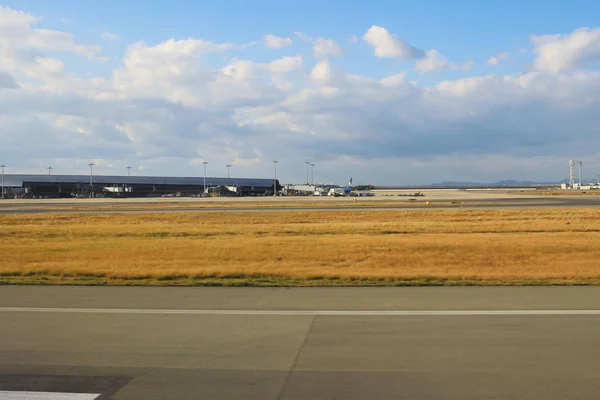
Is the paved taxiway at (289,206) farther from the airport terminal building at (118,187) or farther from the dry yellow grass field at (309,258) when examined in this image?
the airport terminal building at (118,187)

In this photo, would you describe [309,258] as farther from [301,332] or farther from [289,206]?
[289,206]

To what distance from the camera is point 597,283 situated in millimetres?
11203

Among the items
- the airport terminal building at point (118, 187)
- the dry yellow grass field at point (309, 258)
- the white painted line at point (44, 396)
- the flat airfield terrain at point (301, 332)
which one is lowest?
the dry yellow grass field at point (309, 258)

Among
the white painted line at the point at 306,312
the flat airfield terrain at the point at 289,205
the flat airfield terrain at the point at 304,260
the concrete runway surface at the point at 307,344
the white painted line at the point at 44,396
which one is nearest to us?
the white painted line at the point at 44,396

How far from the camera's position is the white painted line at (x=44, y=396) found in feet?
Result: 17.3

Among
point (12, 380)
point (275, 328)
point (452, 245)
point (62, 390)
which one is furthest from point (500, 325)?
point (452, 245)

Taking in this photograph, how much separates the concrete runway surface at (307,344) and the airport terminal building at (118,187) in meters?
113

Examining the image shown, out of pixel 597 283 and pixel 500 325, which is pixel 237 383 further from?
pixel 597 283

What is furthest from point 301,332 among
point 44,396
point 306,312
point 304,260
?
point 304,260

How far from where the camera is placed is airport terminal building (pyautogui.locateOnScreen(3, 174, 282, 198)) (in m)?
123

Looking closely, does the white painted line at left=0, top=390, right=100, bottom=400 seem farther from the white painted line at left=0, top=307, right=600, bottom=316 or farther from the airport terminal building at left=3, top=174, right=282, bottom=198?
the airport terminal building at left=3, top=174, right=282, bottom=198

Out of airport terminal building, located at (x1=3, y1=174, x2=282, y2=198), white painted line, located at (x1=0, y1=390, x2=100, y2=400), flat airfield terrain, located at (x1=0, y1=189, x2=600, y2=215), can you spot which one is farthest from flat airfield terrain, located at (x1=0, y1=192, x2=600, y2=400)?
airport terminal building, located at (x1=3, y1=174, x2=282, y2=198)

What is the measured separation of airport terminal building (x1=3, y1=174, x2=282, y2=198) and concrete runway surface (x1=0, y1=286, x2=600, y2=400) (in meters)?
113

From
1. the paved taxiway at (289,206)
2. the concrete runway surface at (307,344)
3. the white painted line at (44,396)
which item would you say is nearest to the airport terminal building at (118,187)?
the paved taxiway at (289,206)
